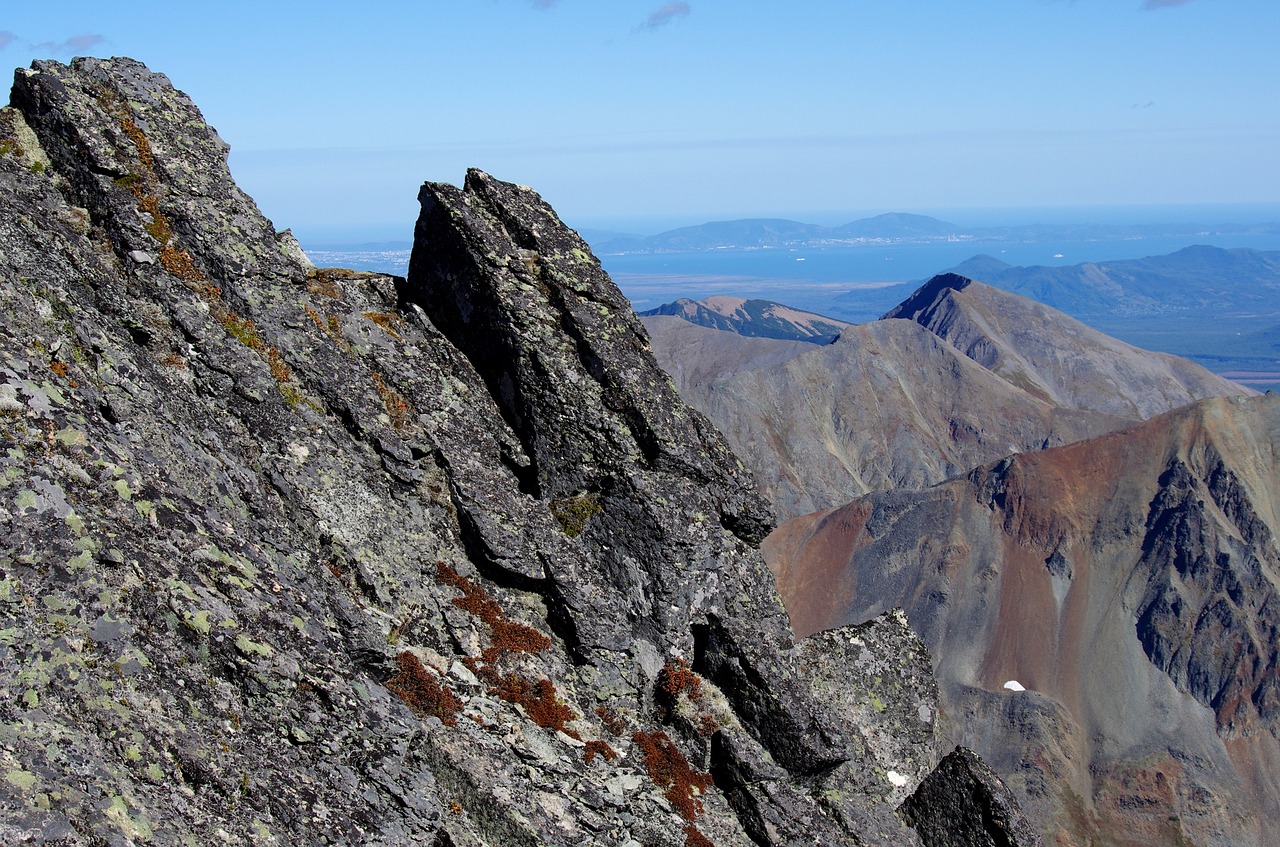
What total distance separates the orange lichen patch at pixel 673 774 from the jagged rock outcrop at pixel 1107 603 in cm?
8686

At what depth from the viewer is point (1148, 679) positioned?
386 ft

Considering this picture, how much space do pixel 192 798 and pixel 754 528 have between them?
13347 mm

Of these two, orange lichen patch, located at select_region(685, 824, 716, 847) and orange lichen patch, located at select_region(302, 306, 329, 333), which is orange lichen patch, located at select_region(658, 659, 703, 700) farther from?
orange lichen patch, located at select_region(302, 306, 329, 333)

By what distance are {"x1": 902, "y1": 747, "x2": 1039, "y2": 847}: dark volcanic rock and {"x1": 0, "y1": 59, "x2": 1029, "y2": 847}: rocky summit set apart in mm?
69

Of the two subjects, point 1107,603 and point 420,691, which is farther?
point 1107,603

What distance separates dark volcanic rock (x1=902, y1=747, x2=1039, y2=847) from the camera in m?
19.9

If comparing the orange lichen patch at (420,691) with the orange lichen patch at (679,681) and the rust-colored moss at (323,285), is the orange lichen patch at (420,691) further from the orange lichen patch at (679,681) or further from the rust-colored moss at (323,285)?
the rust-colored moss at (323,285)

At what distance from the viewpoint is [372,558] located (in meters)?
17.8

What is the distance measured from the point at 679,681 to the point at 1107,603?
122862 millimetres

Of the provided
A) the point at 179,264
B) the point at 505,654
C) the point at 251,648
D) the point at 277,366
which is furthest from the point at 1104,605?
the point at 251,648

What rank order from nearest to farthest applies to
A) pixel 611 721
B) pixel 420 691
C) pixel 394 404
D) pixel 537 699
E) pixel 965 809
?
pixel 420 691
pixel 537 699
pixel 611 721
pixel 965 809
pixel 394 404

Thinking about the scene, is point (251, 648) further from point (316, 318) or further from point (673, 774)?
point (316, 318)

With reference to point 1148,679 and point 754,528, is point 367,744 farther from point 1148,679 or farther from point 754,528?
point 1148,679

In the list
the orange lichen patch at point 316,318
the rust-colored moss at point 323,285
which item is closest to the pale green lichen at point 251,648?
the orange lichen patch at point 316,318
